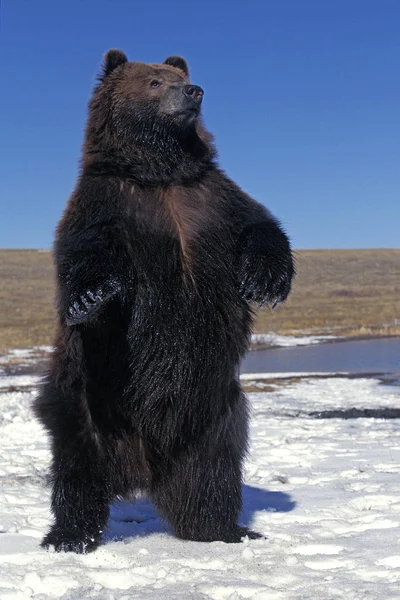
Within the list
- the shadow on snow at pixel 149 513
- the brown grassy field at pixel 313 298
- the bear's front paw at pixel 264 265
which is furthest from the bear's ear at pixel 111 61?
the brown grassy field at pixel 313 298

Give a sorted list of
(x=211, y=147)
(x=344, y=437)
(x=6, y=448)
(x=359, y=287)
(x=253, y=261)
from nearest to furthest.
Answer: (x=253, y=261) → (x=211, y=147) → (x=6, y=448) → (x=344, y=437) → (x=359, y=287)

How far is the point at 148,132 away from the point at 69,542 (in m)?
2.35

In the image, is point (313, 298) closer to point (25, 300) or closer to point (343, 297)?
point (343, 297)

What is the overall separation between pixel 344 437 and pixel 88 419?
5.44m

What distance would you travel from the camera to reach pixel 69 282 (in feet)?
13.6

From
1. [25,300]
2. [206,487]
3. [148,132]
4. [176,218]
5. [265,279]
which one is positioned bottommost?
[206,487]

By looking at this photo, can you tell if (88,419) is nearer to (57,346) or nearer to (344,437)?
(57,346)

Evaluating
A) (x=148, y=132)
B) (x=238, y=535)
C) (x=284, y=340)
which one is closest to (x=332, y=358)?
(x=284, y=340)

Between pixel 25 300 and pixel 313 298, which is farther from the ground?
pixel 313 298

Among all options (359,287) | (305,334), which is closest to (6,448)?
(305,334)

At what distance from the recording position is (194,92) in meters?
4.75

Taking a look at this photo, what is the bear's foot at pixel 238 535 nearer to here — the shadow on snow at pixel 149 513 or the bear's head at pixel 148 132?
the shadow on snow at pixel 149 513

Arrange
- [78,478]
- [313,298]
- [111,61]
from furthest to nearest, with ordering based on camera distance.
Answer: [313,298], [111,61], [78,478]

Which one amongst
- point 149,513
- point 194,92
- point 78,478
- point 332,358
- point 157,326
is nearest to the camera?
point 157,326
